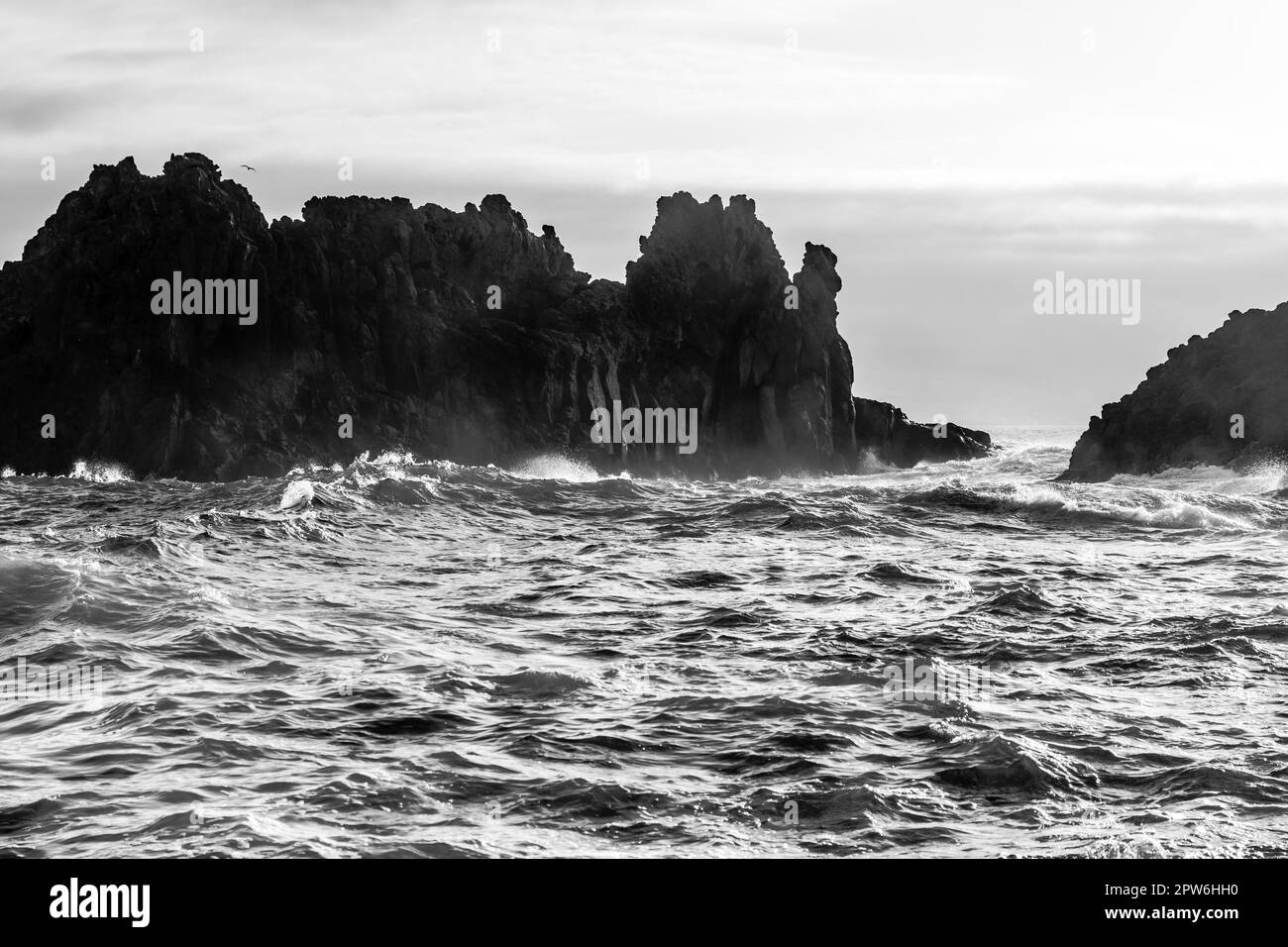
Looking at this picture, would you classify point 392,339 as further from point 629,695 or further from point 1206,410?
point 629,695

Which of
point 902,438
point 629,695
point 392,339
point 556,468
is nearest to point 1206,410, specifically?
point 556,468

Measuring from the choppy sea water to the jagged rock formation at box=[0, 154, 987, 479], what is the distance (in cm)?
Result: 5620

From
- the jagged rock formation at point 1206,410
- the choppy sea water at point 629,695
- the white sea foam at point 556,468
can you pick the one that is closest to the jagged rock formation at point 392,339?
the white sea foam at point 556,468

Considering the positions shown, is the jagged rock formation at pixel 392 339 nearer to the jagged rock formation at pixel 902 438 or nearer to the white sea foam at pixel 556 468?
the white sea foam at pixel 556 468

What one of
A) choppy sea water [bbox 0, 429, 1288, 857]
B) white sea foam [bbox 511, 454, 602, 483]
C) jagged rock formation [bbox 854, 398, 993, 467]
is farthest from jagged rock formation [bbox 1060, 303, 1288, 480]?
choppy sea water [bbox 0, 429, 1288, 857]

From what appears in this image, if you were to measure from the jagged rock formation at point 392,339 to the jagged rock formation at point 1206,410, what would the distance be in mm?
32171

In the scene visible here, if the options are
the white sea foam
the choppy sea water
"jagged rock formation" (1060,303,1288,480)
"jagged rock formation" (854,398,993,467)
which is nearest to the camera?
the choppy sea water

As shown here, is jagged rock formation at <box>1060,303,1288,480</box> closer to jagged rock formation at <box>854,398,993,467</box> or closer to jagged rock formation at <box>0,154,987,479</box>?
jagged rock formation at <box>0,154,987,479</box>

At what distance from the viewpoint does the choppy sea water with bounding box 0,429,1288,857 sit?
15547mm

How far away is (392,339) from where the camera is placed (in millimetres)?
107438

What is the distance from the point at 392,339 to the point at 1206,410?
59279 millimetres

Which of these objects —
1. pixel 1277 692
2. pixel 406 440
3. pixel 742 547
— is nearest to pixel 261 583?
pixel 742 547
